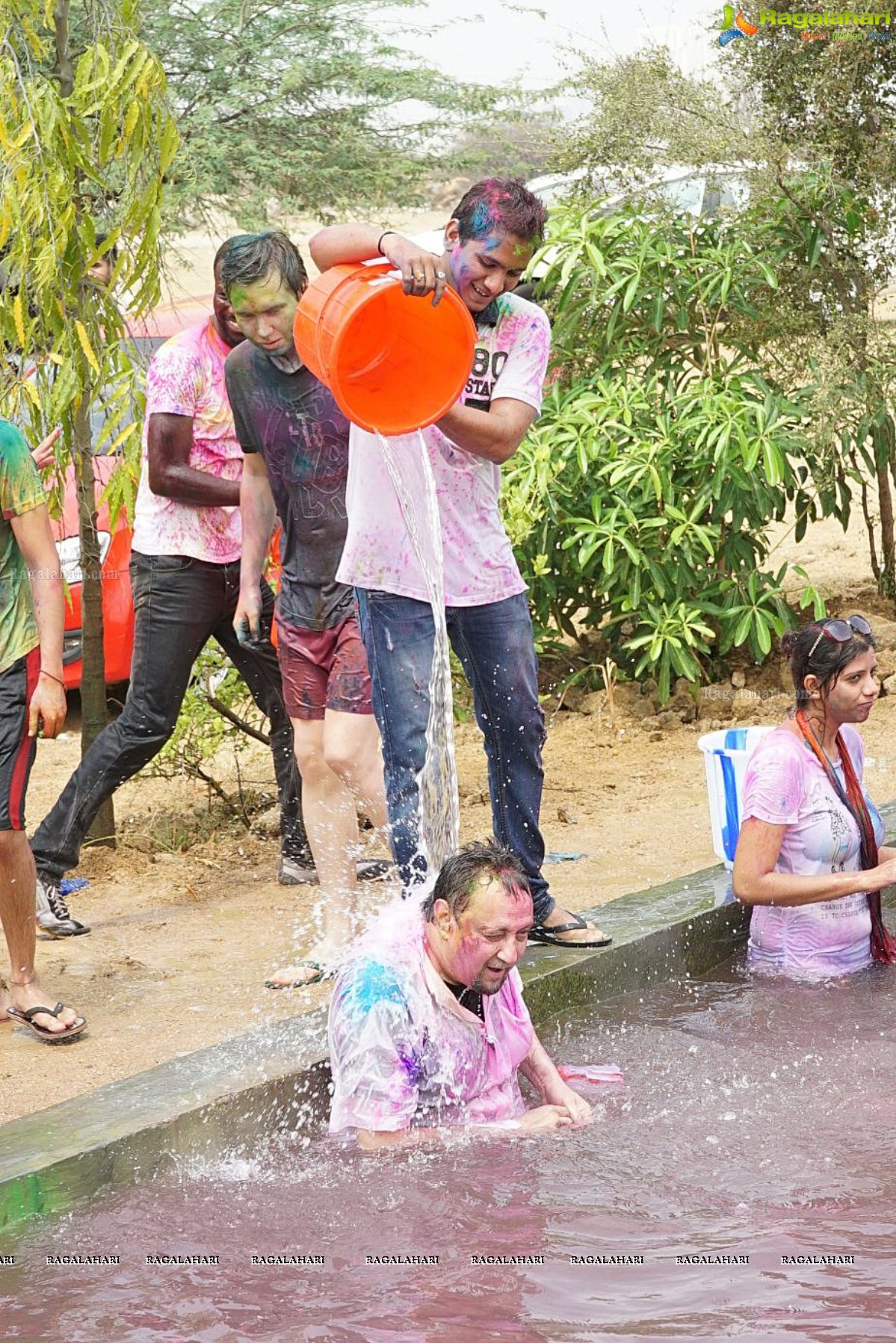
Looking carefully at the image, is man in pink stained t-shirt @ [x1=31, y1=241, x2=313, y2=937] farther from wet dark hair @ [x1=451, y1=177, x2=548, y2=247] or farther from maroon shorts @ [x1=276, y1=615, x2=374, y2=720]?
wet dark hair @ [x1=451, y1=177, x2=548, y2=247]

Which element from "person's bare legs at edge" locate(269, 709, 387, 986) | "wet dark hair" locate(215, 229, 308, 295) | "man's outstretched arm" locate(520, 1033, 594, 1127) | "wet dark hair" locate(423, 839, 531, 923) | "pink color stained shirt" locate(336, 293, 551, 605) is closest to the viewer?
"wet dark hair" locate(423, 839, 531, 923)

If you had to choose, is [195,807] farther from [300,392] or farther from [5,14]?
[5,14]

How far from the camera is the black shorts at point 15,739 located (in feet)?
13.6

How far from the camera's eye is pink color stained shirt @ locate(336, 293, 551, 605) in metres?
4.00

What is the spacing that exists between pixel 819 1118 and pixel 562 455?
13.8 feet

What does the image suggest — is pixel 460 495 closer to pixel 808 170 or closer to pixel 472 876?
pixel 472 876

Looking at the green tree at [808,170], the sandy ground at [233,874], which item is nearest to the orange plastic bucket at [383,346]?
the sandy ground at [233,874]

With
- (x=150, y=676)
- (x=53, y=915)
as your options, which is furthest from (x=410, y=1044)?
(x=150, y=676)

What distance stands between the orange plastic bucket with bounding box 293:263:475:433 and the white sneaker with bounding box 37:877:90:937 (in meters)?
2.07

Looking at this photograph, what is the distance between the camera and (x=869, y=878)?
166 inches

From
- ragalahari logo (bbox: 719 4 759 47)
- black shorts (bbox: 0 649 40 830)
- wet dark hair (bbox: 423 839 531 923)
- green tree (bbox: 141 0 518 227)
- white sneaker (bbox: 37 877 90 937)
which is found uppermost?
green tree (bbox: 141 0 518 227)

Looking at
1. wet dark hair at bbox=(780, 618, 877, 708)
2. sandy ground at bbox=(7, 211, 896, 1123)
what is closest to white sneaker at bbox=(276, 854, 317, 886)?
sandy ground at bbox=(7, 211, 896, 1123)

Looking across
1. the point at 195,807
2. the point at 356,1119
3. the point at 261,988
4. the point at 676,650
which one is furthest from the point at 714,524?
the point at 356,1119

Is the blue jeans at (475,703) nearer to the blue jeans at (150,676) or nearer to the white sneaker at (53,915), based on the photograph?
the blue jeans at (150,676)
